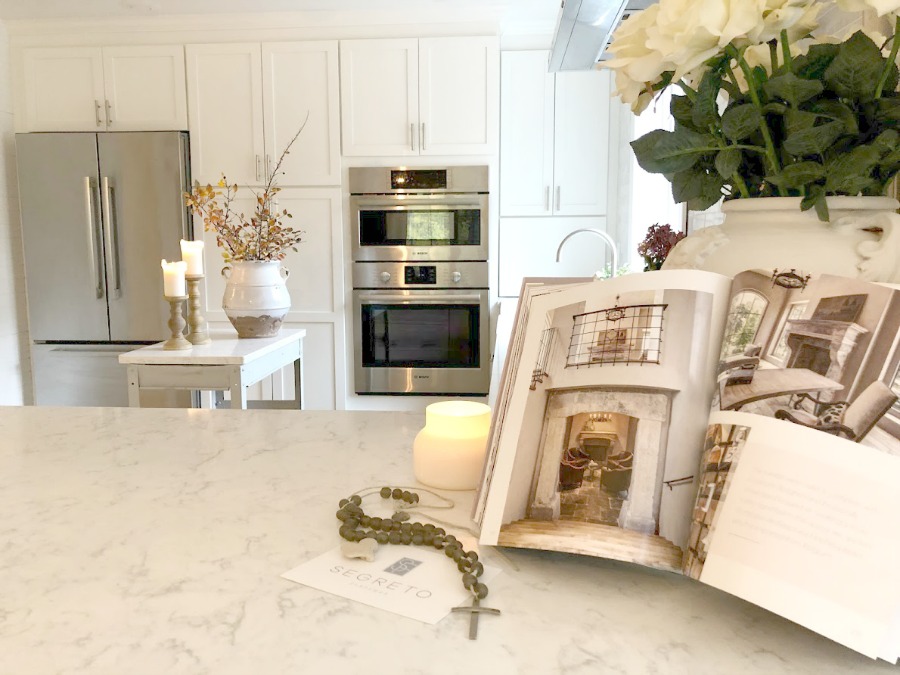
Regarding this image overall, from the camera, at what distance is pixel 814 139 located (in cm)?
49

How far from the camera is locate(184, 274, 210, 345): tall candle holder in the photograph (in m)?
2.67

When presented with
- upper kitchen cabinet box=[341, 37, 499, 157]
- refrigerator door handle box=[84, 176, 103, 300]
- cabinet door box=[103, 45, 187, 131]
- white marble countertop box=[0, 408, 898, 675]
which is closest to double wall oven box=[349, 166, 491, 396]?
upper kitchen cabinet box=[341, 37, 499, 157]

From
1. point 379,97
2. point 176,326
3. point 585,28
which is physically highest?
point 379,97

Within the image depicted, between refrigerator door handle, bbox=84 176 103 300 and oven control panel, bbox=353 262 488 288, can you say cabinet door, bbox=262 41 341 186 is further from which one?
refrigerator door handle, bbox=84 176 103 300

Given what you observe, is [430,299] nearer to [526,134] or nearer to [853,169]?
[526,134]

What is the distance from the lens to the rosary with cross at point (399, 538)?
1.62 ft

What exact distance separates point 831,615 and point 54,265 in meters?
3.92

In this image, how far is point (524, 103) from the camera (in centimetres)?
366

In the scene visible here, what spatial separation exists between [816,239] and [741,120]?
4.0 inches

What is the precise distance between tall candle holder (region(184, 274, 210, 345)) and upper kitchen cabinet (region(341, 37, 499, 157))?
47.5 inches

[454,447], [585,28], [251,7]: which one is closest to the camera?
[454,447]

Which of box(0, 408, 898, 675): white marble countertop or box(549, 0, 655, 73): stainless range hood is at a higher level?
box(549, 0, 655, 73): stainless range hood

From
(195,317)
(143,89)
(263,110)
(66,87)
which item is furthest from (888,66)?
(66,87)

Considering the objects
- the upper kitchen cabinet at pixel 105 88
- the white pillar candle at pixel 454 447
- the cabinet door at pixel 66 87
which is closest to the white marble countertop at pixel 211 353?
the upper kitchen cabinet at pixel 105 88
